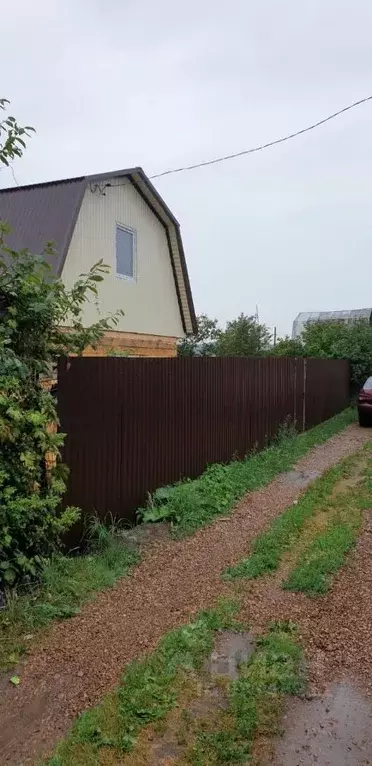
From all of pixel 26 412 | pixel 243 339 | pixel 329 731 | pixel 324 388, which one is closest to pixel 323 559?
pixel 329 731

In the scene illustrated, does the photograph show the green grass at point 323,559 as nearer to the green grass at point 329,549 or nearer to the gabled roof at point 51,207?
the green grass at point 329,549

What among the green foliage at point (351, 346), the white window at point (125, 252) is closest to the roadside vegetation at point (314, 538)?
the white window at point (125, 252)

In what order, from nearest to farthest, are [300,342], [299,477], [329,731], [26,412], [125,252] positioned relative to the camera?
1. [329,731]
2. [26,412]
3. [299,477]
4. [125,252]
5. [300,342]

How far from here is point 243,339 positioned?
96.4ft

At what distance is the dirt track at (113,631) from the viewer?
2678 millimetres

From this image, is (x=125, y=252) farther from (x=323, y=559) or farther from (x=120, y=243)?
(x=323, y=559)

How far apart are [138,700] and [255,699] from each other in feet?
1.98

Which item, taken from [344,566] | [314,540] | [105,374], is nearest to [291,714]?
[344,566]

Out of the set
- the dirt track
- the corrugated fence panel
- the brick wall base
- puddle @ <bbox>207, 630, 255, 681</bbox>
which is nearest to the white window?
the brick wall base

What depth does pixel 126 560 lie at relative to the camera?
180 inches

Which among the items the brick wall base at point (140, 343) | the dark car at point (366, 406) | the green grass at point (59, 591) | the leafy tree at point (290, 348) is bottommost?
the green grass at point (59, 591)

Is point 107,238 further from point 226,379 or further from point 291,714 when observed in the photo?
point 291,714

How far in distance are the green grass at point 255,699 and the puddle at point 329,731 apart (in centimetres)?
10

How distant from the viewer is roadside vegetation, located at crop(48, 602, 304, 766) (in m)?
2.41
